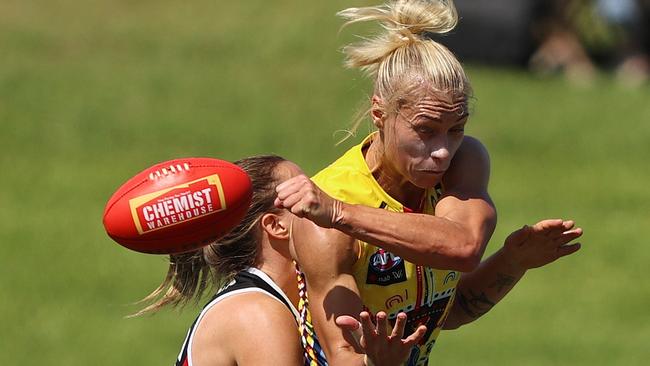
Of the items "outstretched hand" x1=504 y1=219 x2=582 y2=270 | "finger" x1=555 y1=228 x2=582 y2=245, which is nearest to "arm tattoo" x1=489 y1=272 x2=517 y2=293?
"outstretched hand" x1=504 y1=219 x2=582 y2=270

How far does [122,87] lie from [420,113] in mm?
13195

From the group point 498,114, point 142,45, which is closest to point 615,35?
point 498,114

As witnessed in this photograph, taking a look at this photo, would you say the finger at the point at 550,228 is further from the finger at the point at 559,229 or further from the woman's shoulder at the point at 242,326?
the woman's shoulder at the point at 242,326

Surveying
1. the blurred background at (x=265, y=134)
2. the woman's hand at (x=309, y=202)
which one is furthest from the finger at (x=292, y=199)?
the blurred background at (x=265, y=134)

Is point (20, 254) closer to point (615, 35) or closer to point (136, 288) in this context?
point (136, 288)

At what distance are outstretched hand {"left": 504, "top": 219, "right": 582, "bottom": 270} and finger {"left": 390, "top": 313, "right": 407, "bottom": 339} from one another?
839 mm

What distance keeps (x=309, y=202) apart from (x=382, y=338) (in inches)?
23.6

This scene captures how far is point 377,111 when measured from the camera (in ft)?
17.6

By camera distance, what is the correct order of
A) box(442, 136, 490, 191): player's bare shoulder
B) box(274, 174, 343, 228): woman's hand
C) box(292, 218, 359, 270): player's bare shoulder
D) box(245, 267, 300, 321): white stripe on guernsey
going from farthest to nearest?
1. box(245, 267, 300, 321): white stripe on guernsey
2. box(442, 136, 490, 191): player's bare shoulder
3. box(292, 218, 359, 270): player's bare shoulder
4. box(274, 174, 343, 228): woman's hand

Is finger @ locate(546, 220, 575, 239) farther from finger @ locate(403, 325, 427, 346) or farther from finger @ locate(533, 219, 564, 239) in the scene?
finger @ locate(403, 325, 427, 346)

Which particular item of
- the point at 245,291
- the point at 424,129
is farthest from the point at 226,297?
the point at 424,129

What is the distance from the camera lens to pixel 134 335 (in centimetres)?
1297

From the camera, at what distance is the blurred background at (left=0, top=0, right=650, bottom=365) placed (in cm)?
1335

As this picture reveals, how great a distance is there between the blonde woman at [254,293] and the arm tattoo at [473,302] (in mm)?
858
